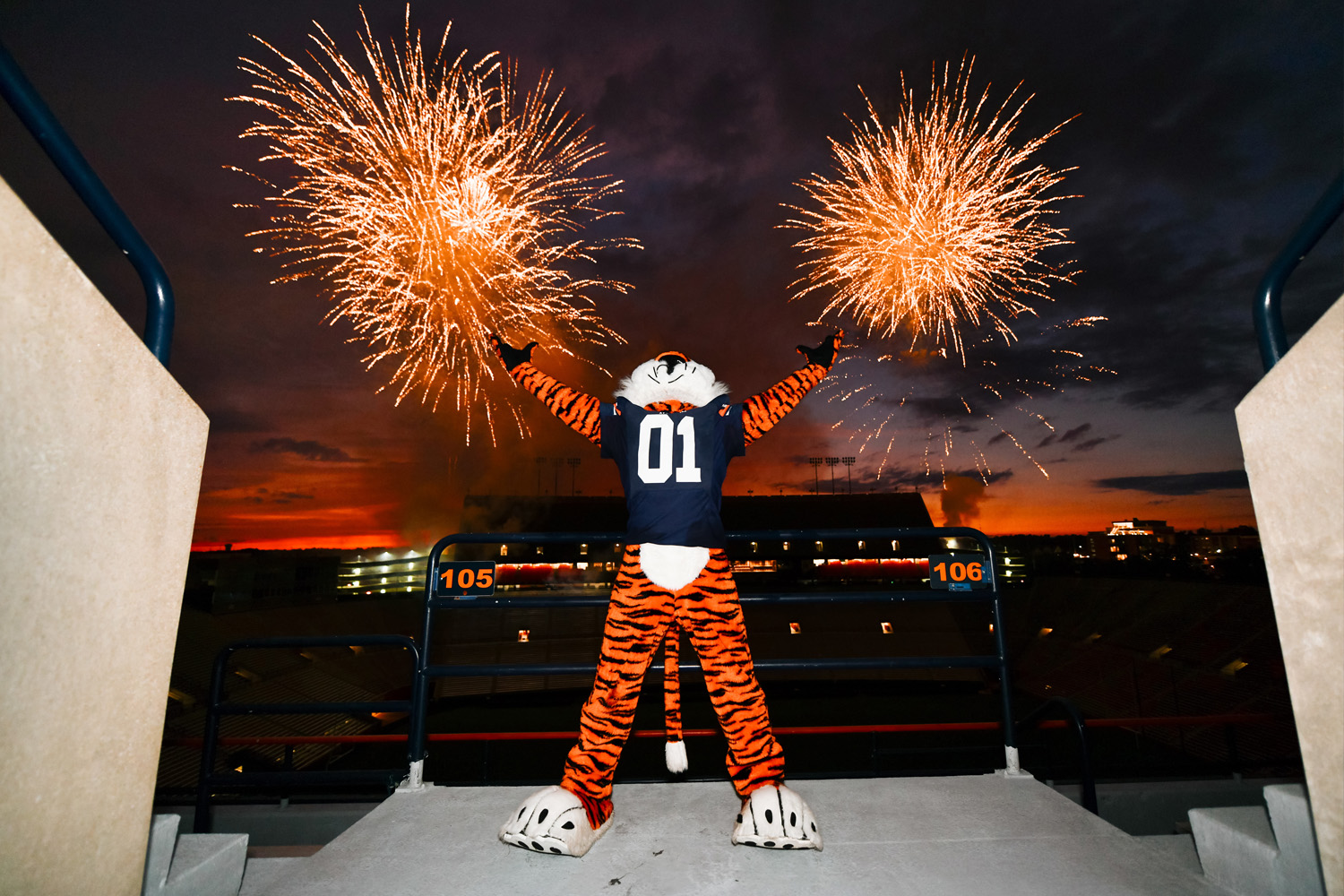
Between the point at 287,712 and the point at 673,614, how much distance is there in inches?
82.2

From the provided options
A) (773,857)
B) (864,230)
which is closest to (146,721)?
(773,857)

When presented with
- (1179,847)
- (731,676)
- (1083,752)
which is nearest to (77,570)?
(731,676)

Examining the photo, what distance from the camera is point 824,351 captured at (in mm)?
2648

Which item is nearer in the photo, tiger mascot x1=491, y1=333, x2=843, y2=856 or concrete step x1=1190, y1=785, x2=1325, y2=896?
concrete step x1=1190, y1=785, x2=1325, y2=896

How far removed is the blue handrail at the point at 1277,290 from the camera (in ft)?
4.51

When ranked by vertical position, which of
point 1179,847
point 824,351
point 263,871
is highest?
point 824,351

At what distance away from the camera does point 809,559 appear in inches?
1230

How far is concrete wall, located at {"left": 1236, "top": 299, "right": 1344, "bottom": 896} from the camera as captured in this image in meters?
1.06

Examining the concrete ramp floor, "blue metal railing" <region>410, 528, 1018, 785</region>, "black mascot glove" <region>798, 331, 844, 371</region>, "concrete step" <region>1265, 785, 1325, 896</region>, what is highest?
"black mascot glove" <region>798, 331, 844, 371</region>

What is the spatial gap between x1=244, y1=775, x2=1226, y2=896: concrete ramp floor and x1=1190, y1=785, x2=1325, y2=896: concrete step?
0.09 meters

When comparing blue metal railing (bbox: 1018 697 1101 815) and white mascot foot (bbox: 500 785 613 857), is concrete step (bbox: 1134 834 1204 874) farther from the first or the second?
white mascot foot (bbox: 500 785 613 857)

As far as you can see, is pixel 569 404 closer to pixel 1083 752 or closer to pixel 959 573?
pixel 959 573

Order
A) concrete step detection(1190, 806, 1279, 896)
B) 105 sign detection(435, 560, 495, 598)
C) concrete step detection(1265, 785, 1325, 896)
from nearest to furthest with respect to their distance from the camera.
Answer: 1. concrete step detection(1265, 785, 1325, 896)
2. concrete step detection(1190, 806, 1279, 896)
3. 105 sign detection(435, 560, 495, 598)

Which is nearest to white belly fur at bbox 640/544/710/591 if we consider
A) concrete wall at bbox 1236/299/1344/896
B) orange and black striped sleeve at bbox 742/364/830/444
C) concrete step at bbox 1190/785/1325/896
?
orange and black striped sleeve at bbox 742/364/830/444
